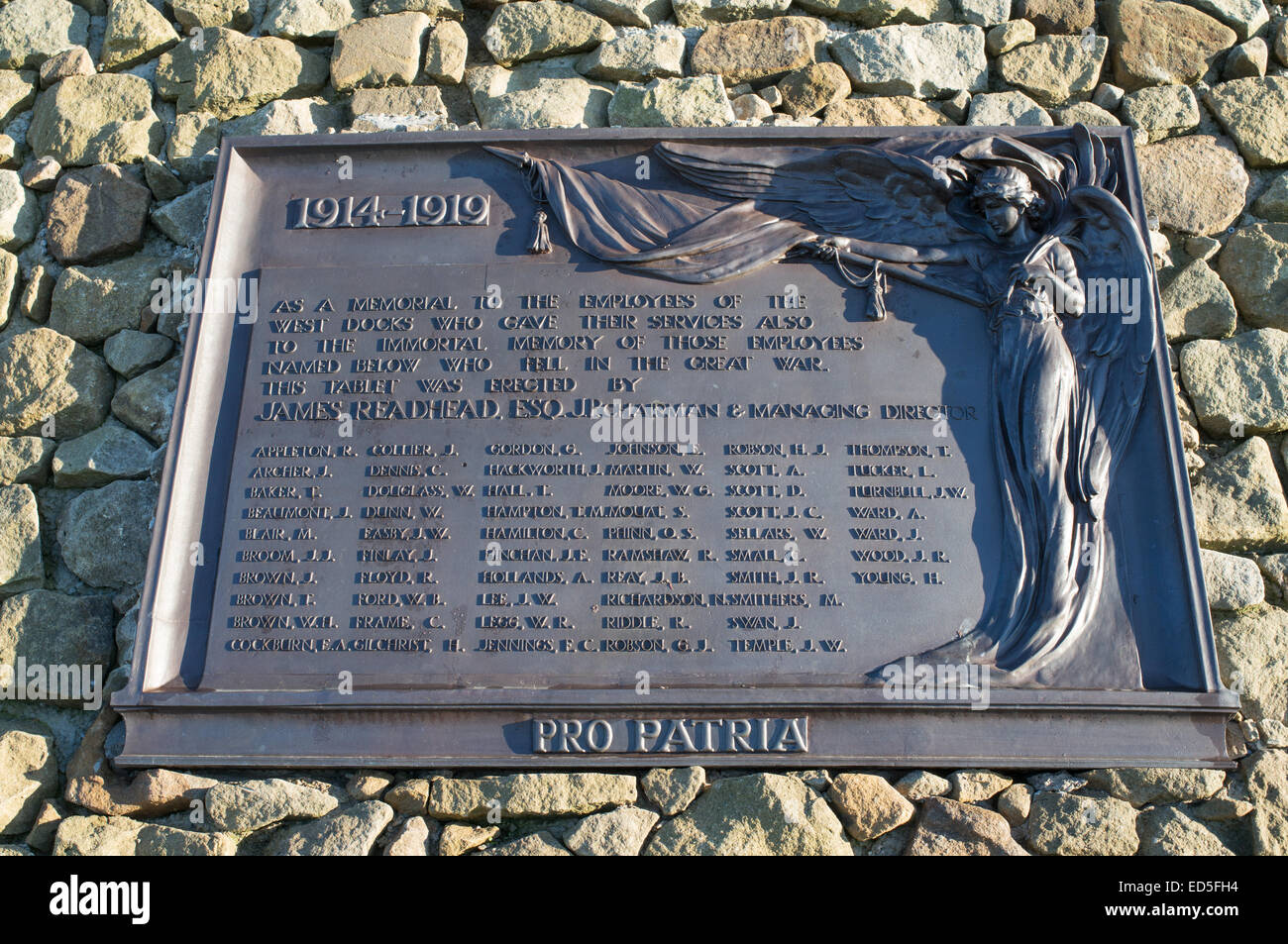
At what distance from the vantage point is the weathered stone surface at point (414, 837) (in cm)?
358

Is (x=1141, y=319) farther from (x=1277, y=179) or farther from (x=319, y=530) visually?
(x=319, y=530)

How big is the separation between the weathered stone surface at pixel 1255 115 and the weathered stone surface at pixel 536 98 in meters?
3.00

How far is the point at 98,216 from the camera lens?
193 inches

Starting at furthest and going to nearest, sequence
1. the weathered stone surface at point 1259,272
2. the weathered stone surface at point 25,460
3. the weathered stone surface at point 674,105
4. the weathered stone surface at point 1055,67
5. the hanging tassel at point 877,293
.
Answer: the weathered stone surface at point 1055,67 < the weathered stone surface at point 674,105 < the weathered stone surface at point 1259,272 < the weathered stone surface at point 25,460 < the hanging tassel at point 877,293

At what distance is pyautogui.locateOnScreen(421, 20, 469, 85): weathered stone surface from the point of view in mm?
5180

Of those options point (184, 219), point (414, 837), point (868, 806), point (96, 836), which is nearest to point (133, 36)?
point (184, 219)

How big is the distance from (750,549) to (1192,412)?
6.82ft

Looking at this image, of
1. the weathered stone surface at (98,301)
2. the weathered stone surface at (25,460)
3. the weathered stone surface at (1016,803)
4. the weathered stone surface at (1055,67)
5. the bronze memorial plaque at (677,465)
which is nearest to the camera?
the weathered stone surface at (1016,803)

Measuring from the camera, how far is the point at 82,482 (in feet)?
14.6

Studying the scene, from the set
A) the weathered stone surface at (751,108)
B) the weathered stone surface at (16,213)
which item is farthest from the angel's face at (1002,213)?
the weathered stone surface at (16,213)

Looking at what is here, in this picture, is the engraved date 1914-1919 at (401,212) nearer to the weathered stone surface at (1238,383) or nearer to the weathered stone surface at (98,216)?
the weathered stone surface at (98,216)

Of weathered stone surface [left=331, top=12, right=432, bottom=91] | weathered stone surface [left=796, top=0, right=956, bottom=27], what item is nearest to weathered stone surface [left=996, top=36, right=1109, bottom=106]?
weathered stone surface [left=796, top=0, right=956, bottom=27]

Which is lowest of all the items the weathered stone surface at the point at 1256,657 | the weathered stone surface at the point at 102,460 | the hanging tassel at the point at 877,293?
the weathered stone surface at the point at 1256,657

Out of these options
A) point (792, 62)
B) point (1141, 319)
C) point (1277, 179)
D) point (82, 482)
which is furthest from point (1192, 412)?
point (82, 482)
